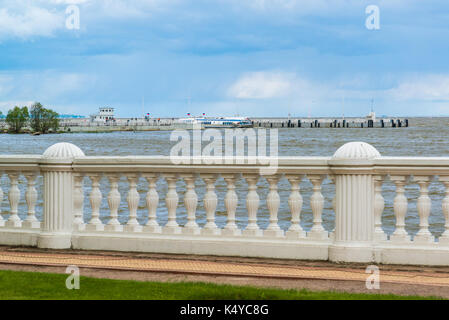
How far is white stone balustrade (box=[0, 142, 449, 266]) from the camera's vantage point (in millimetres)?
9023

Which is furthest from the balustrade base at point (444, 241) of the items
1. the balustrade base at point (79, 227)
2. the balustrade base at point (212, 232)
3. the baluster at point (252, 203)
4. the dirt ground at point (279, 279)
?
the balustrade base at point (79, 227)

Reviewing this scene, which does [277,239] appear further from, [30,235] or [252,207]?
[30,235]

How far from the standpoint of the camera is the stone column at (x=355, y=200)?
8992 millimetres

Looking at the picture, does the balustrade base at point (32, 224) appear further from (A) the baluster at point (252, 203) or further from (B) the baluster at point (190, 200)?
(A) the baluster at point (252, 203)

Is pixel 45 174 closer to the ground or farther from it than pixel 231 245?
farther from it

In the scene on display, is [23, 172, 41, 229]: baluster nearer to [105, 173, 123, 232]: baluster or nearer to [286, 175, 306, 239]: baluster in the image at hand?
[105, 173, 123, 232]: baluster

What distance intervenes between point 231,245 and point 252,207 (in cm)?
59

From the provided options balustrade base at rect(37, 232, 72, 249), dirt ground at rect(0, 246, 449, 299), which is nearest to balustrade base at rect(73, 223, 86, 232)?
balustrade base at rect(37, 232, 72, 249)

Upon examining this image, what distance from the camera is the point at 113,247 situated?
10.1m
